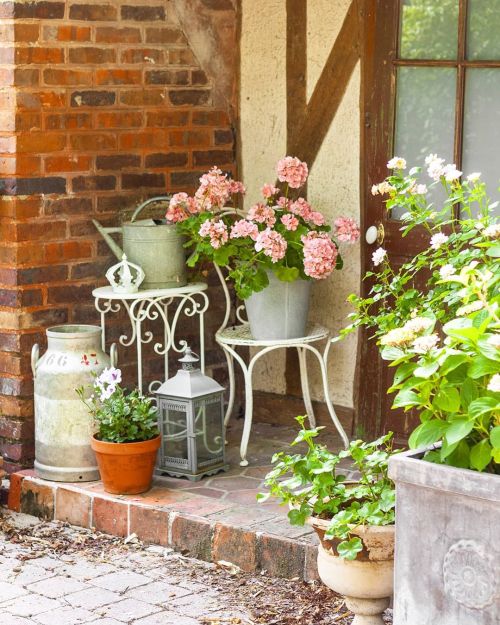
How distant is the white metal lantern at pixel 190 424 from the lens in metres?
4.79

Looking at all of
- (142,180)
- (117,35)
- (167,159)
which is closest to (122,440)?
(142,180)

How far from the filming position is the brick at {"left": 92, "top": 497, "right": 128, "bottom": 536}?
15.2ft

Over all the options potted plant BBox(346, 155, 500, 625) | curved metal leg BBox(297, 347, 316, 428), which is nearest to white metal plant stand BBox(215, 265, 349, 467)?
curved metal leg BBox(297, 347, 316, 428)

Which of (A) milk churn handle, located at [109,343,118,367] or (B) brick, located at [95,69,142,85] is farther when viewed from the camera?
(B) brick, located at [95,69,142,85]

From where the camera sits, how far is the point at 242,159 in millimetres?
5699

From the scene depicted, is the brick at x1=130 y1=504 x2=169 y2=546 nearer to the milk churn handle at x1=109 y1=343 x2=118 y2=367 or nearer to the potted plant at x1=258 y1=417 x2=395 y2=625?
the milk churn handle at x1=109 y1=343 x2=118 y2=367

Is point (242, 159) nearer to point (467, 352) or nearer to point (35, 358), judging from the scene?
point (35, 358)

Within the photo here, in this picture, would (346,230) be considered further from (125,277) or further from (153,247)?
(125,277)

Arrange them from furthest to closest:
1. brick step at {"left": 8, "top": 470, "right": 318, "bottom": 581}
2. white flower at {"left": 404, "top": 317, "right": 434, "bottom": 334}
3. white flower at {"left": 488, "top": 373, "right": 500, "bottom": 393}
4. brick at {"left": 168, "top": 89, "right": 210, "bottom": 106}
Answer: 1. brick at {"left": 168, "top": 89, "right": 210, "bottom": 106}
2. brick step at {"left": 8, "top": 470, "right": 318, "bottom": 581}
3. white flower at {"left": 404, "top": 317, "right": 434, "bottom": 334}
4. white flower at {"left": 488, "top": 373, "right": 500, "bottom": 393}

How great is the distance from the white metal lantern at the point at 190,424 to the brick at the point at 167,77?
4.08 ft

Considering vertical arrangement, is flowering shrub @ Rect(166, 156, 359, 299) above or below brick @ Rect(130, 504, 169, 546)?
above

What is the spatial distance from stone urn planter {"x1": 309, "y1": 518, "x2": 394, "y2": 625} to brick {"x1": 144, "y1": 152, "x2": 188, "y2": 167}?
7.44 ft

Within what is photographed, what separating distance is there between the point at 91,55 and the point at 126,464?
5.54ft

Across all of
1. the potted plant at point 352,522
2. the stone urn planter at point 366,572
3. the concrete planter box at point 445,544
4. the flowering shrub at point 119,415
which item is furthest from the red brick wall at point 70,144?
the concrete planter box at point 445,544
